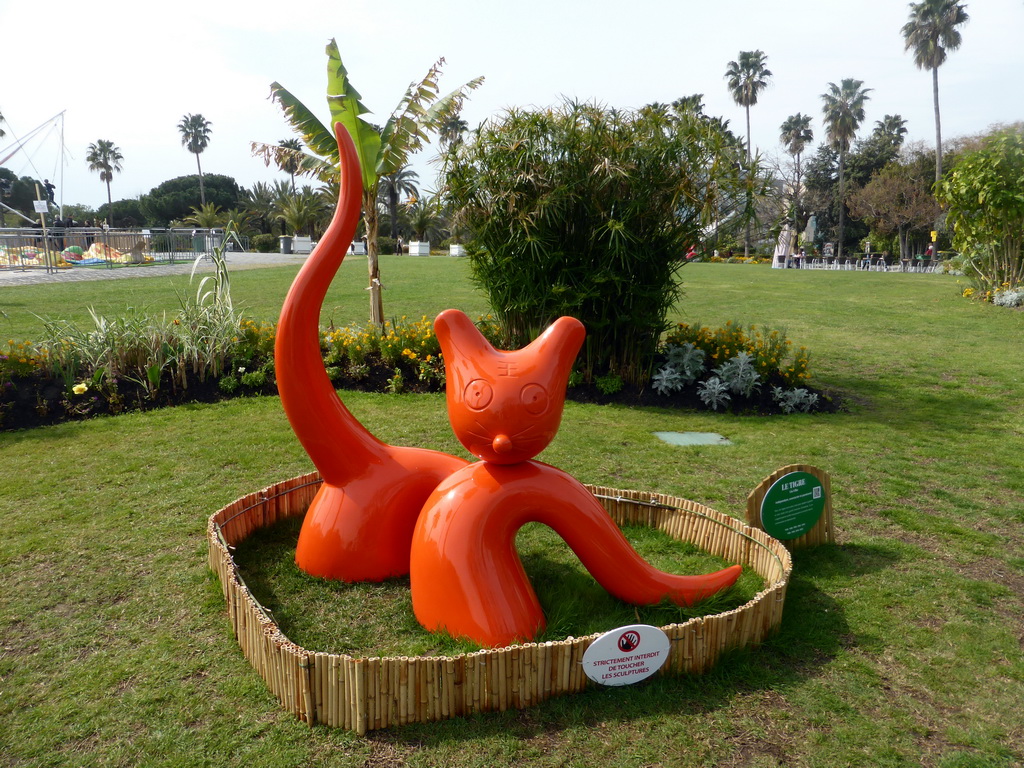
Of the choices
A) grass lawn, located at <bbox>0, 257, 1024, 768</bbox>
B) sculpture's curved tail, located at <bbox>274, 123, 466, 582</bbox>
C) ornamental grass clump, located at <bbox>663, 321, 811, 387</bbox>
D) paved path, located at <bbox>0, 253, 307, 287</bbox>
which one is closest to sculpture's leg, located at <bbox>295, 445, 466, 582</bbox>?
sculpture's curved tail, located at <bbox>274, 123, 466, 582</bbox>

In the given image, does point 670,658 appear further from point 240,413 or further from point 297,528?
point 240,413

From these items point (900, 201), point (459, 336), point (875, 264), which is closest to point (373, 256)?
point (459, 336)

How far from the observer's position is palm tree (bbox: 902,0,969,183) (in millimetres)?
48906

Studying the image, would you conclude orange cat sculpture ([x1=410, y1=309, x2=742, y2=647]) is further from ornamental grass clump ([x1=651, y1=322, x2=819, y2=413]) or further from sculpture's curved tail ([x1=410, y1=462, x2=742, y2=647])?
ornamental grass clump ([x1=651, y1=322, x2=819, y2=413])

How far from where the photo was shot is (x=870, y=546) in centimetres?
517

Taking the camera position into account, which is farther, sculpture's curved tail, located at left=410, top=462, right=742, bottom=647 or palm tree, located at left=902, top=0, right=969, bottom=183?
palm tree, located at left=902, top=0, right=969, bottom=183

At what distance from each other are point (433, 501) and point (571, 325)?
123 cm

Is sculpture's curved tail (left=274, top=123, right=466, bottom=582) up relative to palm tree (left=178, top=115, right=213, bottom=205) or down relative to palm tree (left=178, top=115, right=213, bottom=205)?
down

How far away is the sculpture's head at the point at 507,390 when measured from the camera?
12.1ft

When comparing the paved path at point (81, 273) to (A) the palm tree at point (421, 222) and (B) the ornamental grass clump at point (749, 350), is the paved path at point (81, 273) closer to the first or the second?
(B) the ornamental grass clump at point (749, 350)

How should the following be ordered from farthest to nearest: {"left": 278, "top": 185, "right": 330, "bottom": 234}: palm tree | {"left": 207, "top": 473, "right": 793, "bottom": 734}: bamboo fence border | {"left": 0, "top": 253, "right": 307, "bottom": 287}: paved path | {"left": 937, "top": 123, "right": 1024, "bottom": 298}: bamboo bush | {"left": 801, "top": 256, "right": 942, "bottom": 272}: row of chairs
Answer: {"left": 278, "top": 185, "right": 330, "bottom": 234}: palm tree
{"left": 801, "top": 256, "right": 942, "bottom": 272}: row of chairs
{"left": 0, "top": 253, "right": 307, "bottom": 287}: paved path
{"left": 937, "top": 123, "right": 1024, "bottom": 298}: bamboo bush
{"left": 207, "top": 473, "right": 793, "bottom": 734}: bamboo fence border

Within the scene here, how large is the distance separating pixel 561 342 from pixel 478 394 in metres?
0.54

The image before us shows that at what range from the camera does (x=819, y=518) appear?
5012mm

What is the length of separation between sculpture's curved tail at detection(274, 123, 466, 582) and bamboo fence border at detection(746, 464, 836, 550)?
2.07m
